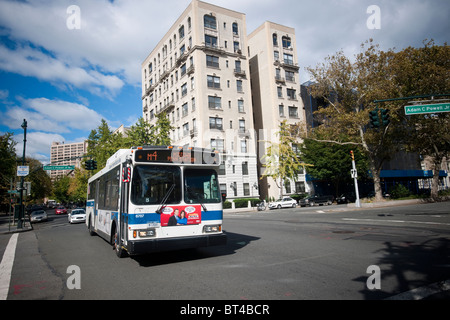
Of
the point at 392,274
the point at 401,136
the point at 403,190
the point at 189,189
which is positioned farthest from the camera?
the point at 403,190

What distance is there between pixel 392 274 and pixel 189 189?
4.82m

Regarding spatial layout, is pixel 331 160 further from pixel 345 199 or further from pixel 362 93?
pixel 362 93

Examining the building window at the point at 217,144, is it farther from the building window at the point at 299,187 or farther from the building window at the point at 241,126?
the building window at the point at 299,187

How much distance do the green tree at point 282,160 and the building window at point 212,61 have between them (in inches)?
538

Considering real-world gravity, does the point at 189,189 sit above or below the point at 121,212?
above

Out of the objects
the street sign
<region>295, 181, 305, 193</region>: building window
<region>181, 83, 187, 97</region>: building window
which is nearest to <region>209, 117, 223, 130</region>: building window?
<region>181, 83, 187, 97</region>: building window

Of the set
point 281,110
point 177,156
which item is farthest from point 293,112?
point 177,156

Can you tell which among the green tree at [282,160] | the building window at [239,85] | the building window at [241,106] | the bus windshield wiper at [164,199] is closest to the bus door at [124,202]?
the bus windshield wiper at [164,199]

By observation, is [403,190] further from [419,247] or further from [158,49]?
[158,49]

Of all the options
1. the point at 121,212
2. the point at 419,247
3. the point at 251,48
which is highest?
the point at 251,48

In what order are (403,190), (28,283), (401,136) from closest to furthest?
(28,283), (401,136), (403,190)

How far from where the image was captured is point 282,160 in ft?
141

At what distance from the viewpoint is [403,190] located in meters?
34.3
